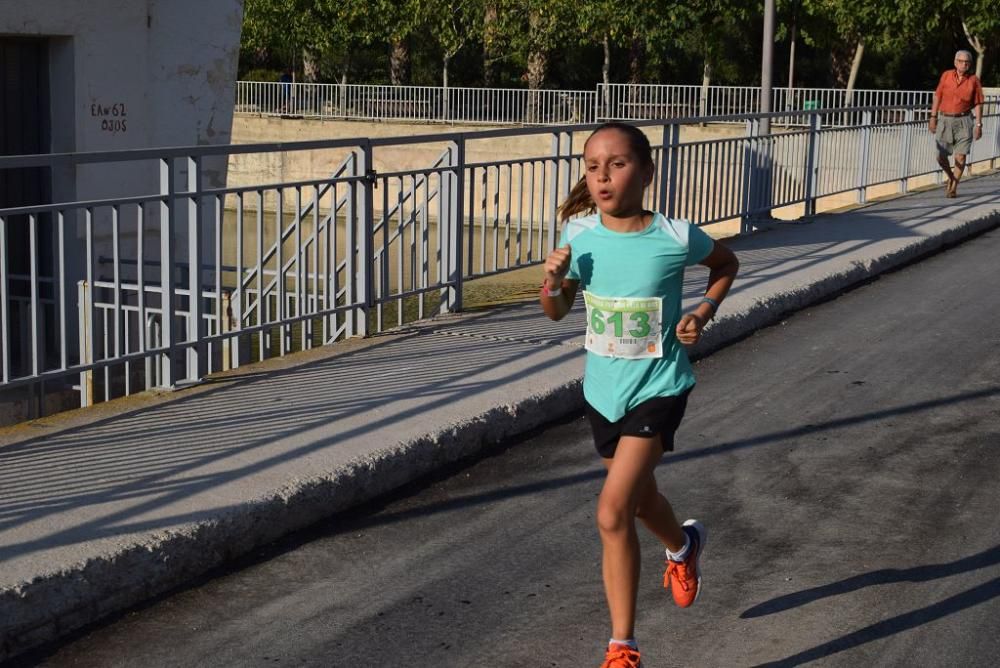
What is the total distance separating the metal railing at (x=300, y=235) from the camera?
7.17 metres

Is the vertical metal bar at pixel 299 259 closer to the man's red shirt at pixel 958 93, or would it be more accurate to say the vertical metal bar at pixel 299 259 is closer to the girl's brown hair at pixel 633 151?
the girl's brown hair at pixel 633 151

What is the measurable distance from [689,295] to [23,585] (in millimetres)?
6628

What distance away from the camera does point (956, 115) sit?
1756cm

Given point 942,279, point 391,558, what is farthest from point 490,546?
point 942,279

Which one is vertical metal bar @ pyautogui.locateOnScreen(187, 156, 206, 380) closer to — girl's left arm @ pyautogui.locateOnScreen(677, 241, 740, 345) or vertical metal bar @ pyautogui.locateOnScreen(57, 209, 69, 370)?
vertical metal bar @ pyautogui.locateOnScreen(57, 209, 69, 370)

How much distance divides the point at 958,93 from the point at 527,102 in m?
29.8

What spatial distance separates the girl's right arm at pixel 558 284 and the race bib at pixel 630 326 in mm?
98

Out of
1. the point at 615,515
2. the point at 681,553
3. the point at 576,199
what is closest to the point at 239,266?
the point at 576,199

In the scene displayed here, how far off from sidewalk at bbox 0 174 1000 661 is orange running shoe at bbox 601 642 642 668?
5.48ft

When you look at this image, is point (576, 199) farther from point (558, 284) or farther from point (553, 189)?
point (553, 189)

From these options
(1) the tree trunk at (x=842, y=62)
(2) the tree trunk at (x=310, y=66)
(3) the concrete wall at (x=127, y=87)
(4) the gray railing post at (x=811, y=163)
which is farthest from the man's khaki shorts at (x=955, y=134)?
(2) the tree trunk at (x=310, y=66)

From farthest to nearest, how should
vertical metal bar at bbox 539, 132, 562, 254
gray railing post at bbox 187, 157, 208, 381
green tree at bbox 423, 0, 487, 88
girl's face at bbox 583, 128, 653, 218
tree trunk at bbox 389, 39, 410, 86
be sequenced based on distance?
tree trunk at bbox 389, 39, 410, 86 < green tree at bbox 423, 0, 487, 88 < vertical metal bar at bbox 539, 132, 562, 254 < gray railing post at bbox 187, 157, 208, 381 < girl's face at bbox 583, 128, 653, 218

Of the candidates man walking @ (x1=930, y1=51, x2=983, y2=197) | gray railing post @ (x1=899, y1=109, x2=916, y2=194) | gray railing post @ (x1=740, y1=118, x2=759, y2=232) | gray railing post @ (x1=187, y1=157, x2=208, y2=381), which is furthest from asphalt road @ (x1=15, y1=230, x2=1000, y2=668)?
gray railing post @ (x1=899, y1=109, x2=916, y2=194)

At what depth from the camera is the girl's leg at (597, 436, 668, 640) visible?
13.2 feet
